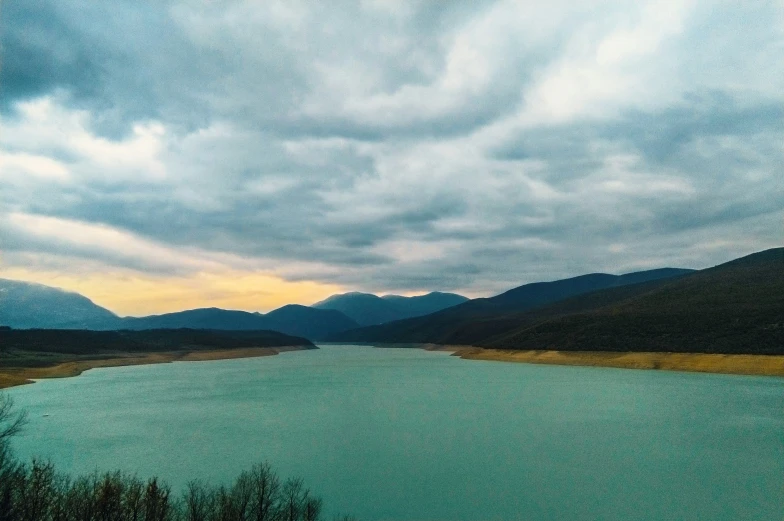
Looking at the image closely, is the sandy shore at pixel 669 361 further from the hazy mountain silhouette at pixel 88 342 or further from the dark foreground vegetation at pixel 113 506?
the hazy mountain silhouette at pixel 88 342

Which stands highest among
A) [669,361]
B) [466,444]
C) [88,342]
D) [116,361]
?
[88,342]

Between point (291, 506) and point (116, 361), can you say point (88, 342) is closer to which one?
point (116, 361)

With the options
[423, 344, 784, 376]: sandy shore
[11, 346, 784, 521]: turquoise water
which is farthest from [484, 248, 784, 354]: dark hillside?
[11, 346, 784, 521]: turquoise water

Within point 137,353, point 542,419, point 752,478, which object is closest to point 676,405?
point 542,419

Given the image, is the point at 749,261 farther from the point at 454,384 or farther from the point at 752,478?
the point at 752,478

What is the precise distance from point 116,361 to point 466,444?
8632cm

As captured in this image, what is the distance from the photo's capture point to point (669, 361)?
69938 millimetres

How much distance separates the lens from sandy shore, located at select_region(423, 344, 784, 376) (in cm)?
5969

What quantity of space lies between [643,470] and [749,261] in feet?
366

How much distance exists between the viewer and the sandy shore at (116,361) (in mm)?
62609

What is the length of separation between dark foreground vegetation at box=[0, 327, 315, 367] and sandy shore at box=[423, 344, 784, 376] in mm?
78196

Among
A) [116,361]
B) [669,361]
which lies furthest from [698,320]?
[116,361]

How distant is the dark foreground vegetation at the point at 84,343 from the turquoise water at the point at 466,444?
38365 millimetres

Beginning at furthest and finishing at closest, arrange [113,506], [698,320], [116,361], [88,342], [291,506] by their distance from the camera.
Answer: [88,342] → [116,361] → [698,320] → [291,506] → [113,506]
